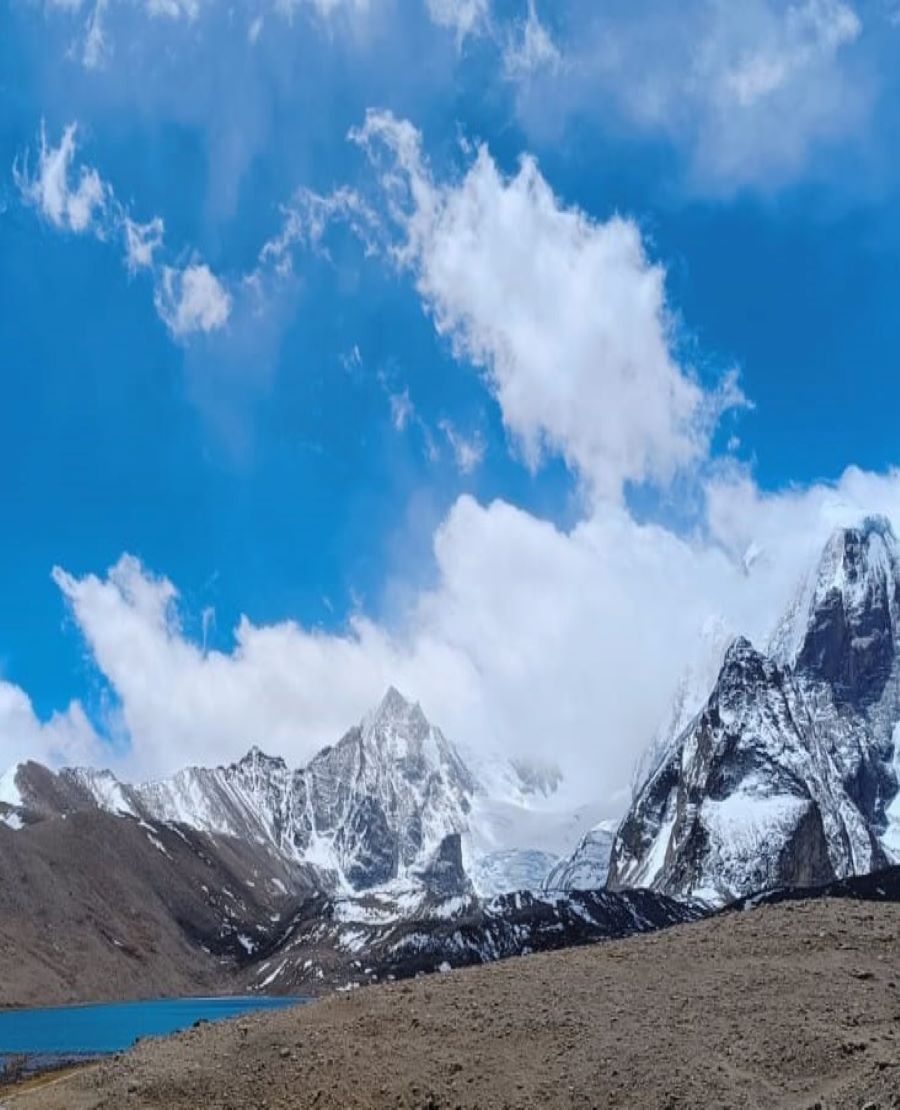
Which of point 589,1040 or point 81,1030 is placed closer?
point 589,1040

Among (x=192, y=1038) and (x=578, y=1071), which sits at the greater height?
(x=192, y=1038)

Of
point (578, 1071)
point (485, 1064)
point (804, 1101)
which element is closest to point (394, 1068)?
point (485, 1064)

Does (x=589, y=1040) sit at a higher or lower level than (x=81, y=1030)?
lower

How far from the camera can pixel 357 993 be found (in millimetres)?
38938

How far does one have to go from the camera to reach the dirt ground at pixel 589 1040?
29719mm

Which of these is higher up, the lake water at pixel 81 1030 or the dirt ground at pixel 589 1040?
the lake water at pixel 81 1030

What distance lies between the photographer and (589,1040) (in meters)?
32.5

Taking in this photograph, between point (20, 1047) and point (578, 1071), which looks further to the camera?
point (20, 1047)

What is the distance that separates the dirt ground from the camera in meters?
29.7

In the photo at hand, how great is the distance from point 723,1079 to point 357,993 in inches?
557

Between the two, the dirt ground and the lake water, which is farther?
the lake water

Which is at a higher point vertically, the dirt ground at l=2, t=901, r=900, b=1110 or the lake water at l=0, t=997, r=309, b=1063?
the lake water at l=0, t=997, r=309, b=1063

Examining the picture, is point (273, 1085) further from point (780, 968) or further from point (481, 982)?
point (780, 968)

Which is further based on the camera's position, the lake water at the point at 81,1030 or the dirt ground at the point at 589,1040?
the lake water at the point at 81,1030
